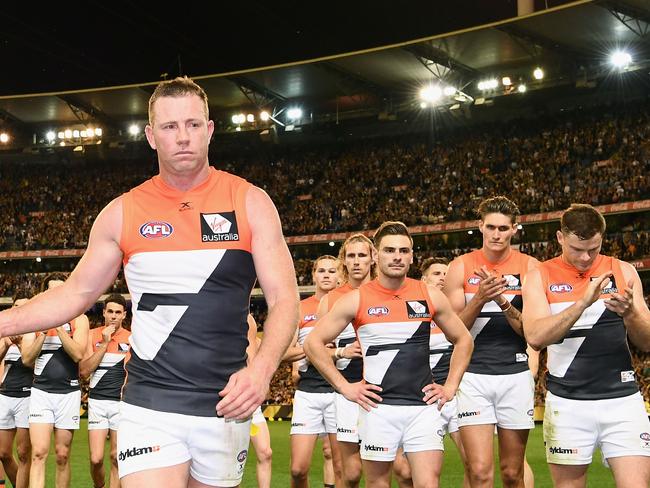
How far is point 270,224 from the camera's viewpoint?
3947 mm

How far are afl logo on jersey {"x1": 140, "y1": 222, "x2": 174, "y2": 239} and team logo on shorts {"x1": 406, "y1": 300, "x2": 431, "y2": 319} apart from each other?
369cm

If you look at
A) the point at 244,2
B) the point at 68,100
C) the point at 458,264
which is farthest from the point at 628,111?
the point at 458,264

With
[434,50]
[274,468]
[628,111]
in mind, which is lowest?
[274,468]

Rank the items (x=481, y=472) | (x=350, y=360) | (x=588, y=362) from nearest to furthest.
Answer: (x=588, y=362)
(x=481, y=472)
(x=350, y=360)

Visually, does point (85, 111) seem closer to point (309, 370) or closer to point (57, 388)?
point (57, 388)

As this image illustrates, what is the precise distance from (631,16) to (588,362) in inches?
1119

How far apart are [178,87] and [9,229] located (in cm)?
4590

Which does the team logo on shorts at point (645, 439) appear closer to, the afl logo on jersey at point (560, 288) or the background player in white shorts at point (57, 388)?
the afl logo on jersey at point (560, 288)

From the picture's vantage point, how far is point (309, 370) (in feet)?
34.0

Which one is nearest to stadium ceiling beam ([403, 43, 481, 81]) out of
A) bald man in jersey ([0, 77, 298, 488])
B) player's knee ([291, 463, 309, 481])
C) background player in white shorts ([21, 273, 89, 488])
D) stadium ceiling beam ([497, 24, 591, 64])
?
stadium ceiling beam ([497, 24, 591, 64])

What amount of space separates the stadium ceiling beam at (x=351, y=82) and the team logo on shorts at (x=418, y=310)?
103 ft

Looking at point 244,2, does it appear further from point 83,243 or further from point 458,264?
point 458,264

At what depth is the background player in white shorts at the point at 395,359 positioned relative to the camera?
7074 mm

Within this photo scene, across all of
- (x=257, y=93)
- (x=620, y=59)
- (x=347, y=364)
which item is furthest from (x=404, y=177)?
(x=347, y=364)
